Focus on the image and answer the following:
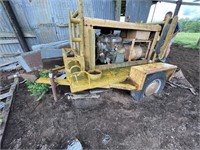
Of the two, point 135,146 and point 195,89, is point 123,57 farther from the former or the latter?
point 195,89

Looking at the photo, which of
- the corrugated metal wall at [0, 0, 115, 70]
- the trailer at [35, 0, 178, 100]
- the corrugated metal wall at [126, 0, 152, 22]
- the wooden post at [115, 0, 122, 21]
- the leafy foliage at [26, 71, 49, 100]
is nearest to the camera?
the trailer at [35, 0, 178, 100]

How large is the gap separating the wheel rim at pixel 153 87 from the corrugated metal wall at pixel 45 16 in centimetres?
318

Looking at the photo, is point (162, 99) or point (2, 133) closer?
point (2, 133)

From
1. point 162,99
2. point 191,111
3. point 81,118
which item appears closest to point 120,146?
point 81,118

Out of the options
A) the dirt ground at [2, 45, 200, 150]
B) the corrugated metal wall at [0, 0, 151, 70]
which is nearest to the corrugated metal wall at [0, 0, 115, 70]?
the corrugated metal wall at [0, 0, 151, 70]

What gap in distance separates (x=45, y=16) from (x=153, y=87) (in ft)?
12.9

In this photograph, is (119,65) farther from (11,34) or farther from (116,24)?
(11,34)

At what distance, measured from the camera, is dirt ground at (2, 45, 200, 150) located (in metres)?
1.70

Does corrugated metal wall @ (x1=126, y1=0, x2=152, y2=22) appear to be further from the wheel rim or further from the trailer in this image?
the wheel rim

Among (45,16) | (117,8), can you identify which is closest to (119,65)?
(117,8)

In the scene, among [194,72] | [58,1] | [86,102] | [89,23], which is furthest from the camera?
[194,72]

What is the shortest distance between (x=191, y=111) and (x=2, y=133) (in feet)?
12.0

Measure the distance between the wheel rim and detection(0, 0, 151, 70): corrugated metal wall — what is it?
10.4 ft

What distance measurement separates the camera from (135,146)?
5.44 feet
